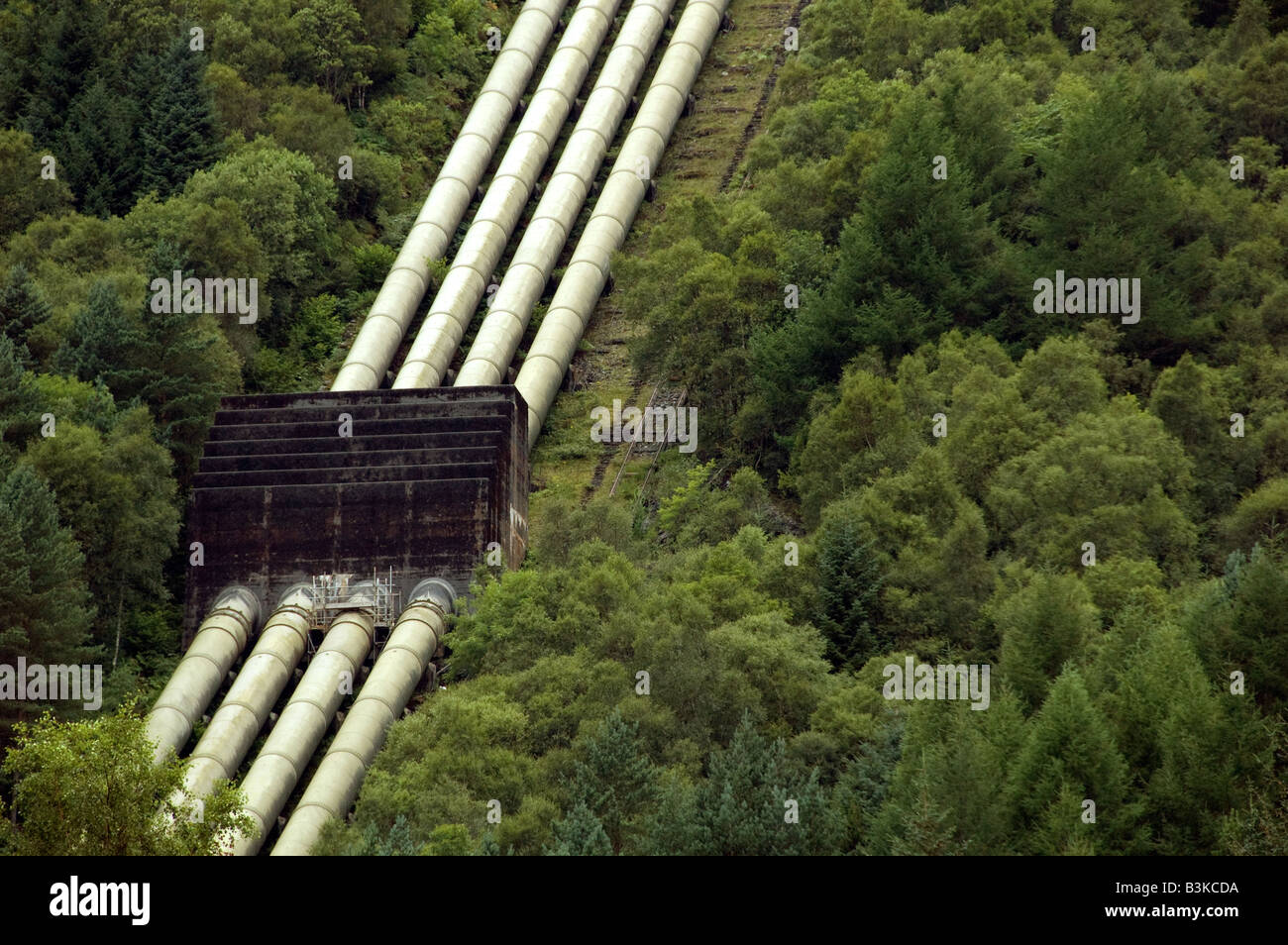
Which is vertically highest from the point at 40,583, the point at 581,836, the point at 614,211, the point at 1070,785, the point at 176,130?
the point at 176,130

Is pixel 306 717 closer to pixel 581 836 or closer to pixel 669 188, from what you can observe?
pixel 581 836

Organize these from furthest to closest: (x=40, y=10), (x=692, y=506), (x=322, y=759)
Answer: (x=40, y=10)
(x=692, y=506)
(x=322, y=759)

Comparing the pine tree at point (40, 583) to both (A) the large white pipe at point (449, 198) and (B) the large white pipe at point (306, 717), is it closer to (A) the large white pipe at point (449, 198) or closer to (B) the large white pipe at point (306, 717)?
(B) the large white pipe at point (306, 717)

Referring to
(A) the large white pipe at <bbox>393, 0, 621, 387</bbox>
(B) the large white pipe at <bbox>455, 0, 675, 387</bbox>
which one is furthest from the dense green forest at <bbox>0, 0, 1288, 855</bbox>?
(A) the large white pipe at <bbox>393, 0, 621, 387</bbox>

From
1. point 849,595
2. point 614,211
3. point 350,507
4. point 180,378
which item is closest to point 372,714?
point 350,507

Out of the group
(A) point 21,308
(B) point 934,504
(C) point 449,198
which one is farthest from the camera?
(C) point 449,198
